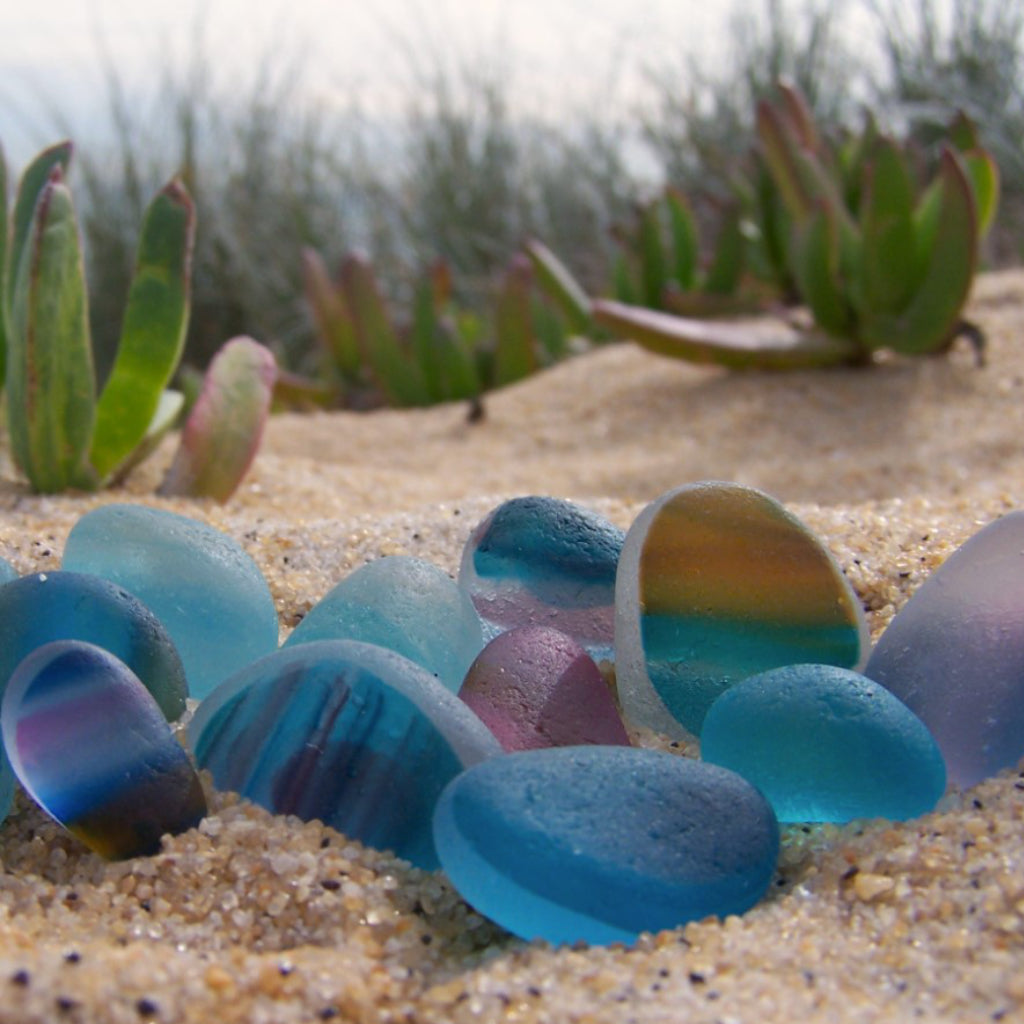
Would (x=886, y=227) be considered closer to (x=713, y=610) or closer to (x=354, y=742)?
(x=713, y=610)

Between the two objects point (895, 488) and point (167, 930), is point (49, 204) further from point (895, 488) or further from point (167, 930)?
point (895, 488)

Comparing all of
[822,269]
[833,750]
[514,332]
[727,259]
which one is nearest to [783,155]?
[822,269]

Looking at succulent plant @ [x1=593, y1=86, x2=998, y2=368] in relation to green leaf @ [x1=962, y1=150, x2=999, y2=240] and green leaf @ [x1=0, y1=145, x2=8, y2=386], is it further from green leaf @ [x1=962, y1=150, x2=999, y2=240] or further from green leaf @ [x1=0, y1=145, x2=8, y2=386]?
green leaf @ [x1=0, y1=145, x2=8, y2=386]

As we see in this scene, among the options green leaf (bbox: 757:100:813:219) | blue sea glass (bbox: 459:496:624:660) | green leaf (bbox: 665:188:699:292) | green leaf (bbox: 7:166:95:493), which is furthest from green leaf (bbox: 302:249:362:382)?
blue sea glass (bbox: 459:496:624:660)

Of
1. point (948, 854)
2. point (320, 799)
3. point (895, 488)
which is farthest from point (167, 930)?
point (895, 488)

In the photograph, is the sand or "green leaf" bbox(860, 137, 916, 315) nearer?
the sand

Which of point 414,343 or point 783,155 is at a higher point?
point 783,155
